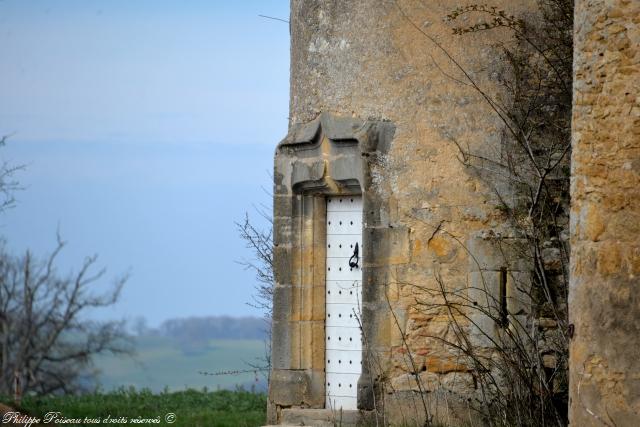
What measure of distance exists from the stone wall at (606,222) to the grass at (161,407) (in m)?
5.28

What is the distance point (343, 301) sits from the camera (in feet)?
35.6

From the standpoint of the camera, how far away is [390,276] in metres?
10.1

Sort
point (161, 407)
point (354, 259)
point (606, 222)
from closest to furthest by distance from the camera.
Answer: point (606, 222) < point (354, 259) < point (161, 407)

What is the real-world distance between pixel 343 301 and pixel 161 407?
12.1 feet

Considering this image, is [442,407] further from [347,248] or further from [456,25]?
[456,25]

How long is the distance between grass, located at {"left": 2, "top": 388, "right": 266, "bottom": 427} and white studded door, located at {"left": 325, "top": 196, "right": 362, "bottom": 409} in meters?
1.19

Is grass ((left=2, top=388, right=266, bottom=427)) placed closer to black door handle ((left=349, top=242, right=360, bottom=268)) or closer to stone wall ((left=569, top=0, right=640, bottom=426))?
black door handle ((left=349, top=242, right=360, bottom=268))

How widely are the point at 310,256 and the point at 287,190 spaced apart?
0.68 m

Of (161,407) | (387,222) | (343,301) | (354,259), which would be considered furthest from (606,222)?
(161,407)

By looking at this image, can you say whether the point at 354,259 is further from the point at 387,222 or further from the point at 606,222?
the point at 606,222

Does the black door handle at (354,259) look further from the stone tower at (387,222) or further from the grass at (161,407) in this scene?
the grass at (161,407)

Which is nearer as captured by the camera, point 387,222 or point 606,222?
point 606,222

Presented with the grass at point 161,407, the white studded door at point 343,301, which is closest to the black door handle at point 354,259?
the white studded door at point 343,301

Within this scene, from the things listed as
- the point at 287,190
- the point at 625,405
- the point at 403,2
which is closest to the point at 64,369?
the point at 287,190
